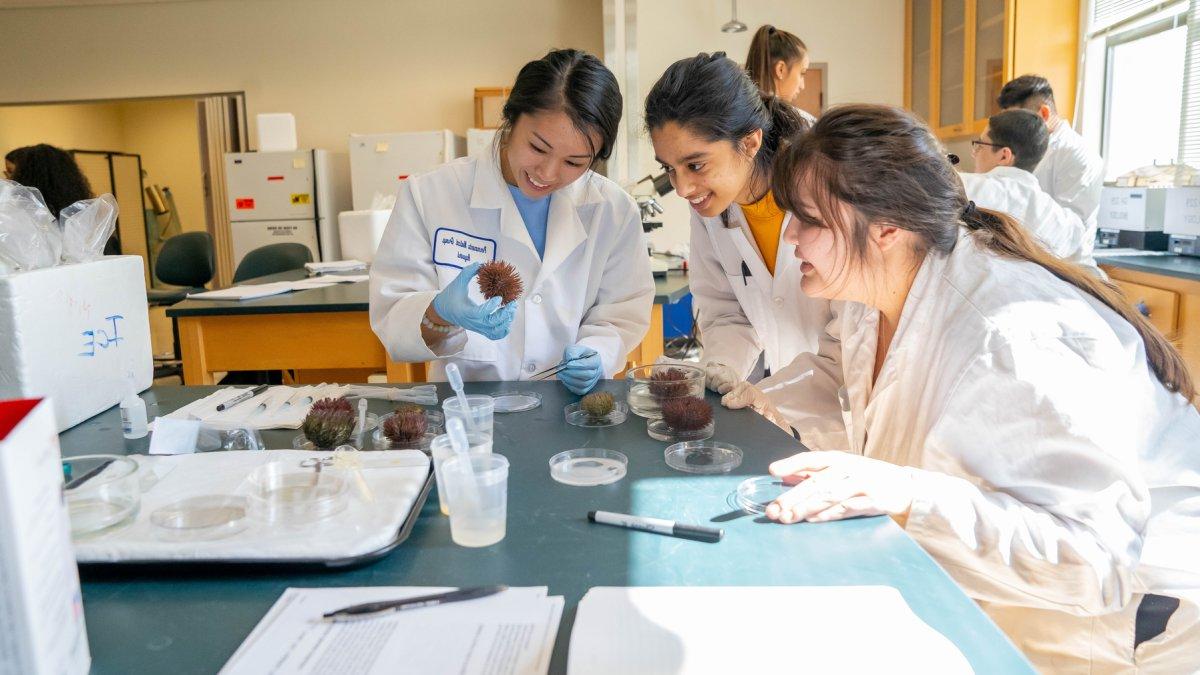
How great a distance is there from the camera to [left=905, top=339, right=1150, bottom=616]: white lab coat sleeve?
3.15 feet

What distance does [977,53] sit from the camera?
15.8 feet

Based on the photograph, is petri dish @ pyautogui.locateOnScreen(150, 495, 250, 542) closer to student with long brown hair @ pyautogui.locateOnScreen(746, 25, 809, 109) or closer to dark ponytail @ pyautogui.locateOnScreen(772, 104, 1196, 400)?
dark ponytail @ pyautogui.locateOnScreen(772, 104, 1196, 400)

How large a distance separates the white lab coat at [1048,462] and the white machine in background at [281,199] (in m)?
5.57

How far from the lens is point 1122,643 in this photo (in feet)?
3.53

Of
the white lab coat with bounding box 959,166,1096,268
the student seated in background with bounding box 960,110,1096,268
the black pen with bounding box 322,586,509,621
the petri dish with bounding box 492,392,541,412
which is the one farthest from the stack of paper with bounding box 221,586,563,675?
the white lab coat with bounding box 959,166,1096,268

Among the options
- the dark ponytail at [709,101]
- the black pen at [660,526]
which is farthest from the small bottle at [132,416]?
the dark ponytail at [709,101]

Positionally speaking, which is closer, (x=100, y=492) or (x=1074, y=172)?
(x=100, y=492)

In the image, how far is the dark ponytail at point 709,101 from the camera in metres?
1.68

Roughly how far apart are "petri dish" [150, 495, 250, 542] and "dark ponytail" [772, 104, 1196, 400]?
3.07 feet

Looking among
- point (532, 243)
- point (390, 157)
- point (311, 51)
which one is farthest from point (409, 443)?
point (311, 51)

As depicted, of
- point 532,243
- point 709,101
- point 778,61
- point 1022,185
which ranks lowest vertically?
point 532,243

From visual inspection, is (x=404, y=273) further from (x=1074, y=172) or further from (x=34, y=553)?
(x=1074, y=172)

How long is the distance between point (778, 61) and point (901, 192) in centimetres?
245

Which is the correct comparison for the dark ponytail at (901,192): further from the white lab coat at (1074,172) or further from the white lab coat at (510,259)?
the white lab coat at (1074,172)
